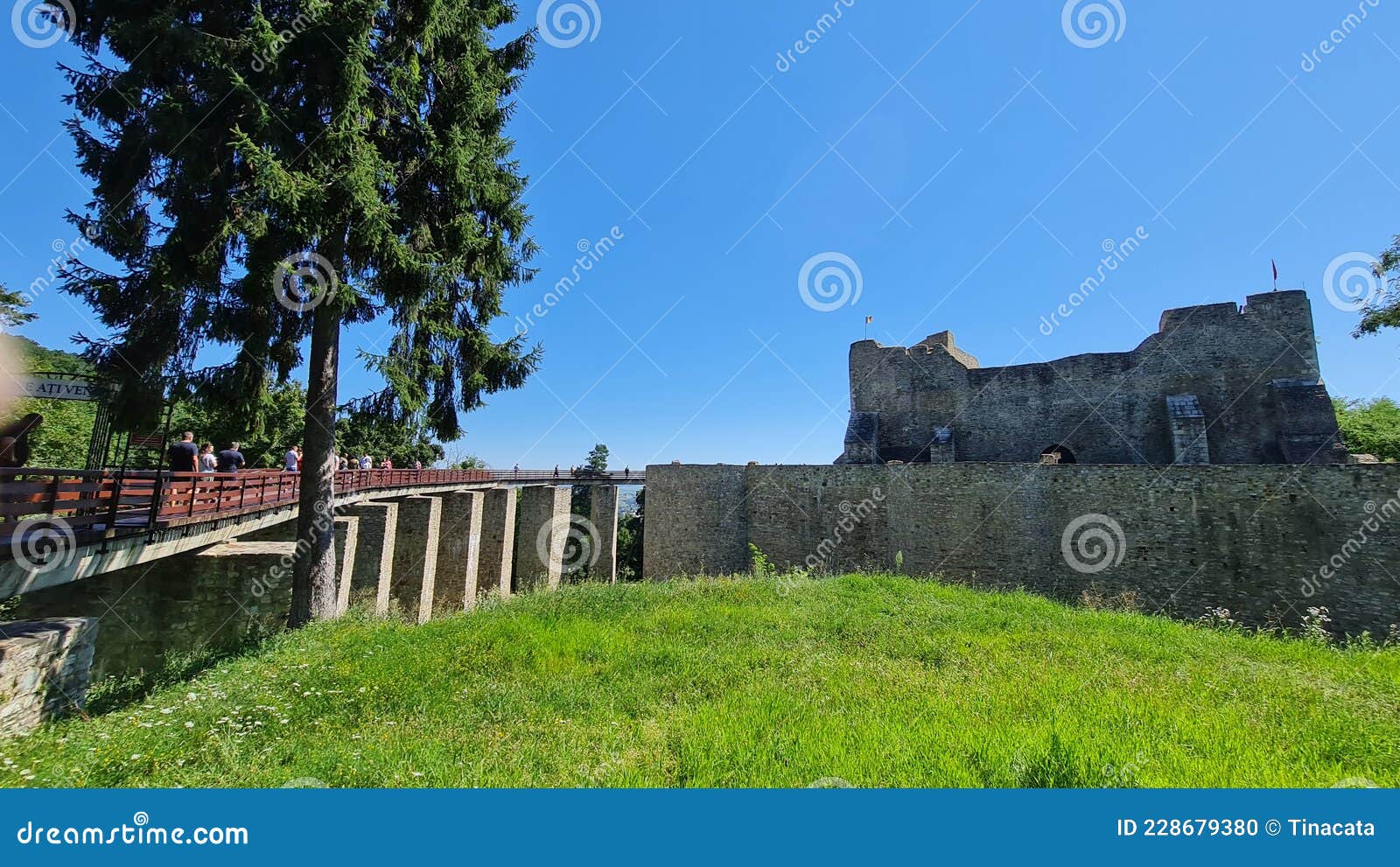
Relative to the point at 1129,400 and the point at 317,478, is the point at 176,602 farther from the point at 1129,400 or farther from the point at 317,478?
the point at 1129,400

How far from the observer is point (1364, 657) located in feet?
23.0

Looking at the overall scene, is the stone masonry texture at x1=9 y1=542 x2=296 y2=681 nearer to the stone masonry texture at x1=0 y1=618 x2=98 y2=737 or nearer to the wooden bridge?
the wooden bridge

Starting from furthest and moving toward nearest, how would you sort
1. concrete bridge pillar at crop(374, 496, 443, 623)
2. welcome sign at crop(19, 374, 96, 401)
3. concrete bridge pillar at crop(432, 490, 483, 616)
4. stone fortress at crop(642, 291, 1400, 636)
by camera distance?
concrete bridge pillar at crop(432, 490, 483, 616), concrete bridge pillar at crop(374, 496, 443, 623), stone fortress at crop(642, 291, 1400, 636), welcome sign at crop(19, 374, 96, 401)

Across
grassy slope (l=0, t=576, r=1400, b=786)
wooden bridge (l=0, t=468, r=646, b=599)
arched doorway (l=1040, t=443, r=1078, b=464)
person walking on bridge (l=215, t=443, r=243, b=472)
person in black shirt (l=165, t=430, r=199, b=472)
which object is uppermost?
arched doorway (l=1040, t=443, r=1078, b=464)

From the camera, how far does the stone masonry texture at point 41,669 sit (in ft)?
16.6

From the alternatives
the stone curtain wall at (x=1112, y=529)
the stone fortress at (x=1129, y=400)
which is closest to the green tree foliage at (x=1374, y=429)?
the stone fortress at (x=1129, y=400)

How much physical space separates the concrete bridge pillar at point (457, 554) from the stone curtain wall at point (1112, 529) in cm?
878

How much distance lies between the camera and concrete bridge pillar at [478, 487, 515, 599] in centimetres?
2117

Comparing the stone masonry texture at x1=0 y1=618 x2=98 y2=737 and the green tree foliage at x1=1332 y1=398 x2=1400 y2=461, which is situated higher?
the green tree foliage at x1=1332 y1=398 x2=1400 y2=461

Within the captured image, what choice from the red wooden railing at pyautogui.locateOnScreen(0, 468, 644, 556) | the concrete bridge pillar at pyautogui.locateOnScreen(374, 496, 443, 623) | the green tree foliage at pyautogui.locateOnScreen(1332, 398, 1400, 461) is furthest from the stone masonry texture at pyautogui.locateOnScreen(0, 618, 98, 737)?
the green tree foliage at pyautogui.locateOnScreen(1332, 398, 1400, 461)

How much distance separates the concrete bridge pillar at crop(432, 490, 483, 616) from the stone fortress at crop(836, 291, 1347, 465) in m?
15.0

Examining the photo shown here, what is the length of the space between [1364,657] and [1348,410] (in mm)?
28542

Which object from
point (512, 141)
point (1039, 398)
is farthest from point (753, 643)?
point (1039, 398)

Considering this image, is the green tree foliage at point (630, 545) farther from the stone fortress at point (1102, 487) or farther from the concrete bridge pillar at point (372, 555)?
the concrete bridge pillar at point (372, 555)
